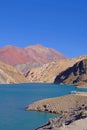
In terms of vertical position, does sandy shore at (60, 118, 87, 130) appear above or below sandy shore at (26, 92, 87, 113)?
below

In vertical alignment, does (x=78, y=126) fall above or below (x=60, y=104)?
below

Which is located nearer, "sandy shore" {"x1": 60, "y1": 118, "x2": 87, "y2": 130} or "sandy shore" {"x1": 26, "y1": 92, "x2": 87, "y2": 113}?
"sandy shore" {"x1": 60, "y1": 118, "x2": 87, "y2": 130}

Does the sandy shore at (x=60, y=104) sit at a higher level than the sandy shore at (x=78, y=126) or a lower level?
higher

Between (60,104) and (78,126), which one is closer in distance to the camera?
(78,126)

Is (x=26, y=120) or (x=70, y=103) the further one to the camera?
(x=70, y=103)

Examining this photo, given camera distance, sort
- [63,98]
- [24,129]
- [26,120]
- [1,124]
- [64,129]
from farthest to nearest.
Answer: [63,98] → [26,120] → [1,124] → [24,129] → [64,129]

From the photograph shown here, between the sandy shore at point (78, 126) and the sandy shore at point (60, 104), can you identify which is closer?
the sandy shore at point (78, 126)

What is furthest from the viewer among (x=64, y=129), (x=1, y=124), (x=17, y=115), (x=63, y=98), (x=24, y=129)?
(x=63, y=98)

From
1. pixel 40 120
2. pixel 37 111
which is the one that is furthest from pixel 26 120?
pixel 37 111

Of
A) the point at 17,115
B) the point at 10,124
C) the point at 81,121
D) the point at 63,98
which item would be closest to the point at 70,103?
the point at 63,98

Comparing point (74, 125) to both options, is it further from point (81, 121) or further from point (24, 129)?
point (24, 129)
